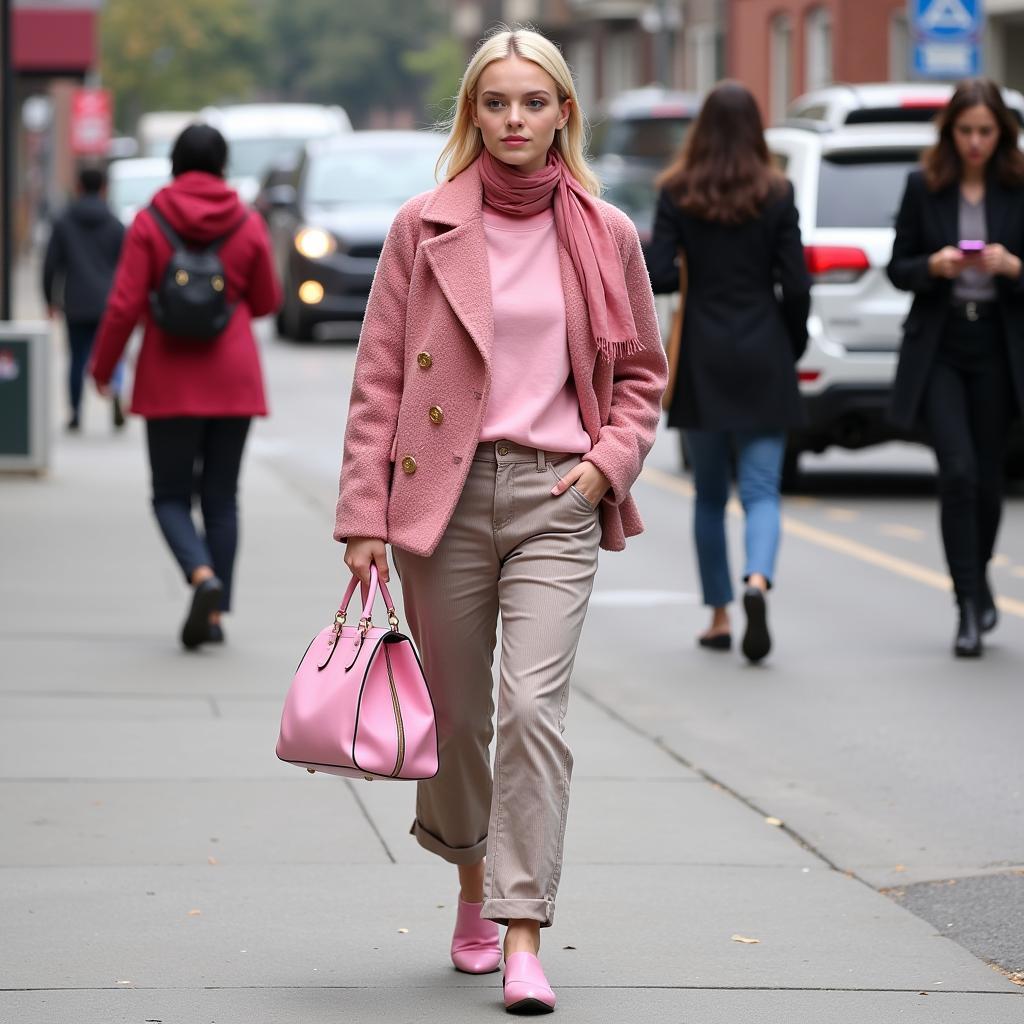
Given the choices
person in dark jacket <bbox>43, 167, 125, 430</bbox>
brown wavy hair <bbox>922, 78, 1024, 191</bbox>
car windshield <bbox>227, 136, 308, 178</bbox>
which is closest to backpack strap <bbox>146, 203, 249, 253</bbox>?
brown wavy hair <bbox>922, 78, 1024, 191</bbox>

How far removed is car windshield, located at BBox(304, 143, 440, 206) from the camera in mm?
23938

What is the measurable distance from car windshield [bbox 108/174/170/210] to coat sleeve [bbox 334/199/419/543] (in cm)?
2518

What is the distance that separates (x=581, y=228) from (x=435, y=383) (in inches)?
15.7

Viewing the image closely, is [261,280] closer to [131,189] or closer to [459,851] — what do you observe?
[459,851]

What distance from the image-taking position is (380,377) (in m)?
4.65

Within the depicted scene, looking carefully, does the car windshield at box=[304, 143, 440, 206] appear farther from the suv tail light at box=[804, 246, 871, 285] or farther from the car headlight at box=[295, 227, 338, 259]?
the suv tail light at box=[804, 246, 871, 285]

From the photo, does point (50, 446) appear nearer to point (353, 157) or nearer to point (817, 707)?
point (817, 707)

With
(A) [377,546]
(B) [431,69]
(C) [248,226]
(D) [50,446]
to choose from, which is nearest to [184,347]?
(C) [248,226]

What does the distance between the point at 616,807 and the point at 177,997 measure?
1943 mm

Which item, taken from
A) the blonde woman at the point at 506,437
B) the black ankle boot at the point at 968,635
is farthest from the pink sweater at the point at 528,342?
the black ankle boot at the point at 968,635

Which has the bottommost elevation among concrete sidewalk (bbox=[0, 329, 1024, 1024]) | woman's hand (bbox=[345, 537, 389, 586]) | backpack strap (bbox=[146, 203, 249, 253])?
concrete sidewalk (bbox=[0, 329, 1024, 1024])

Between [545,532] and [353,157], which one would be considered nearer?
[545,532]

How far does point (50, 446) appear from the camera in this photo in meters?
14.0

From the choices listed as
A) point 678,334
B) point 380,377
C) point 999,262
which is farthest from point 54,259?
point 380,377
